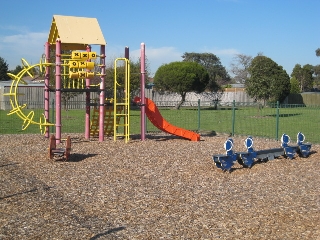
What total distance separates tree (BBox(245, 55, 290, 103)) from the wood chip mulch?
2162cm

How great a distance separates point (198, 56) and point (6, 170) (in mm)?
82836

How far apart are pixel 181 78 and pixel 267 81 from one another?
11.9 meters

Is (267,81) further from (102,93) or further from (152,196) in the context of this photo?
(152,196)

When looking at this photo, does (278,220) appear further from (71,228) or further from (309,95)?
(309,95)

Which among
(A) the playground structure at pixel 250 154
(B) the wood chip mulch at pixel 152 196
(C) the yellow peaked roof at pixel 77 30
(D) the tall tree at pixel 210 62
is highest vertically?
(D) the tall tree at pixel 210 62

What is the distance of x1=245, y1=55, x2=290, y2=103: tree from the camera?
34156mm

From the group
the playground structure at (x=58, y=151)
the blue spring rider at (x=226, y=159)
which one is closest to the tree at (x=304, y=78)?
the blue spring rider at (x=226, y=159)

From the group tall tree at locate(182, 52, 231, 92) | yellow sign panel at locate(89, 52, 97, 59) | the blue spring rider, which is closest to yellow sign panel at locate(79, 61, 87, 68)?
yellow sign panel at locate(89, 52, 97, 59)

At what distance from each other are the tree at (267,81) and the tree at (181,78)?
8.34m

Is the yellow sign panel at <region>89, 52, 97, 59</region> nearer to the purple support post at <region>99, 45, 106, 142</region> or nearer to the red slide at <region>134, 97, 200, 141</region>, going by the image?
the purple support post at <region>99, 45, 106, 142</region>

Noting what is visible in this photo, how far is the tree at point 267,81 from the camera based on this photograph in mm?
34156

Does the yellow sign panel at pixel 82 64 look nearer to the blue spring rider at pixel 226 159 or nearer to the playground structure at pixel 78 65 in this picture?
the playground structure at pixel 78 65

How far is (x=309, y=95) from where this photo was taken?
53125mm

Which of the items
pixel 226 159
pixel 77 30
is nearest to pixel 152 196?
pixel 226 159
